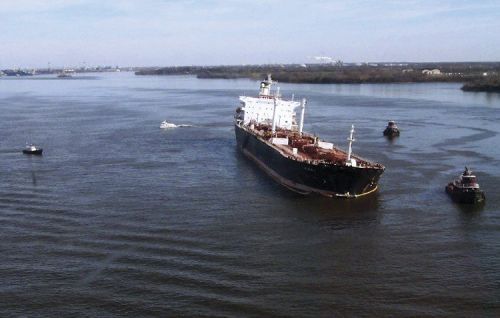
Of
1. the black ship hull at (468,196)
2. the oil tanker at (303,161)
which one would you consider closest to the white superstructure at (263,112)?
the oil tanker at (303,161)

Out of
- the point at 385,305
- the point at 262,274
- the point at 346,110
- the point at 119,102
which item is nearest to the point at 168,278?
the point at 262,274

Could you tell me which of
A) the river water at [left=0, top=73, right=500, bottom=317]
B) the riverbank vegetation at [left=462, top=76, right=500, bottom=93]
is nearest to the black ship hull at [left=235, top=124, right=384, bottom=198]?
the river water at [left=0, top=73, right=500, bottom=317]

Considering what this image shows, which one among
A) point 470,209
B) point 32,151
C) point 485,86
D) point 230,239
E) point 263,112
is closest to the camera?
point 230,239

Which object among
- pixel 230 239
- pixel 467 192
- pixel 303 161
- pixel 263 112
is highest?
pixel 263 112

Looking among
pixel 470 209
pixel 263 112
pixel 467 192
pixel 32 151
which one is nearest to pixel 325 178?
pixel 467 192

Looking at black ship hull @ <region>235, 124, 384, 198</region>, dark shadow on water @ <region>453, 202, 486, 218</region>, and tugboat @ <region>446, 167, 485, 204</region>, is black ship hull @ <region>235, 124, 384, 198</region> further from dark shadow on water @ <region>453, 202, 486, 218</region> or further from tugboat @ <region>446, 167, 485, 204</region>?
dark shadow on water @ <region>453, 202, 486, 218</region>

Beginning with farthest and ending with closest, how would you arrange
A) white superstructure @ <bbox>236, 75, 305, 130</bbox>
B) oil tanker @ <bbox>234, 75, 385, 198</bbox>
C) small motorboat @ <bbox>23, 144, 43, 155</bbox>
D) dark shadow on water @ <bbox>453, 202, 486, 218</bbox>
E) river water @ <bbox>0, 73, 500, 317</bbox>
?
1. white superstructure @ <bbox>236, 75, 305, 130</bbox>
2. small motorboat @ <bbox>23, 144, 43, 155</bbox>
3. oil tanker @ <bbox>234, 75, 385, 198</bbox>
4. dark shadow on water @ <bbox>453, 202, 486, 218</bbox>
5. river water @ <bbox>0, 73, 500, 317</bbox>

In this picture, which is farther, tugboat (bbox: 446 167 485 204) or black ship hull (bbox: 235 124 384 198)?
black ship hull (bbox: 235 124 384 198)

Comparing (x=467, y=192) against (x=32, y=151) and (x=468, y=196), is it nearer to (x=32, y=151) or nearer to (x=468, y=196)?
(x=468, y=196)
